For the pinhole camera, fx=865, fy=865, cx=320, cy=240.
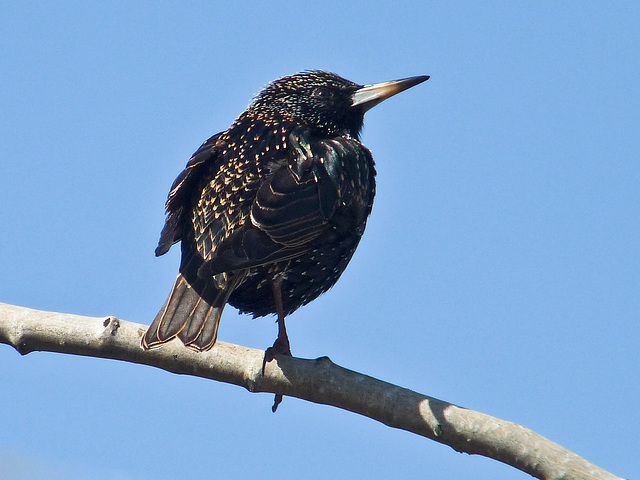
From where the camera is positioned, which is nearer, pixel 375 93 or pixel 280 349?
pixel 280 349

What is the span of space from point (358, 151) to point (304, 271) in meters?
0.88

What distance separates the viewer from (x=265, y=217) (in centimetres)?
454

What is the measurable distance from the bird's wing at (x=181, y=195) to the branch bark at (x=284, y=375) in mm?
1147

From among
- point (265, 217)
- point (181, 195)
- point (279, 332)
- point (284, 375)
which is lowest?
point (284, 375)

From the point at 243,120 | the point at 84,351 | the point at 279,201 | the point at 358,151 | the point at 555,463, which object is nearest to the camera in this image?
the point at 555,463

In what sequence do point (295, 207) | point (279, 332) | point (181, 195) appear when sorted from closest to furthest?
1. point (295, 207)
2. point (279, 332)
3. point (181, 195)

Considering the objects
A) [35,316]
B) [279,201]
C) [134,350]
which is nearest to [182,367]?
[134,350]

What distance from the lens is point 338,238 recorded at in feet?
16.2

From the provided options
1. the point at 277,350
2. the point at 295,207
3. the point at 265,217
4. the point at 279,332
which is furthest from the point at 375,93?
the point at 277,350

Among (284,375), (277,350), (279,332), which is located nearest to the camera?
(284,375)

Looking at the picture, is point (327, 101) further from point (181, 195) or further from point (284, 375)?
point (284, 375)

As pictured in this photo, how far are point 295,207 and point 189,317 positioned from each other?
2.98ft

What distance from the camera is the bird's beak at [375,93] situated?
5660mm

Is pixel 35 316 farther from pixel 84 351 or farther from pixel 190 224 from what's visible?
pixel 190 224
